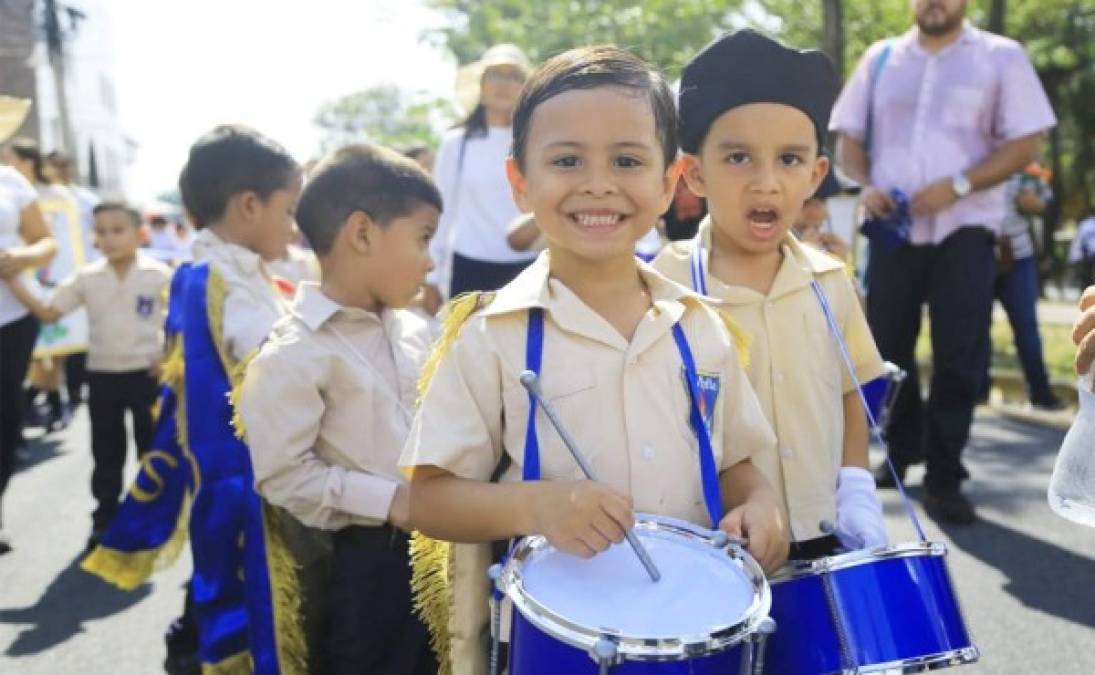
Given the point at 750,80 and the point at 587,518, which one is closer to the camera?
the point at 587,518

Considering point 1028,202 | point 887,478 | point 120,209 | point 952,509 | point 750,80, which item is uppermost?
point 750,80

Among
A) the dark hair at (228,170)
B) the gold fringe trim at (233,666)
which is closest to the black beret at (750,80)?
the dark hair at (228,170)

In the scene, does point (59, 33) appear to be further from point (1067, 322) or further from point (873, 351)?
point (1067, 322)

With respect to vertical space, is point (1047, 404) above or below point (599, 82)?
below

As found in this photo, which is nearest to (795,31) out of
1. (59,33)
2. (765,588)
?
(59,33)

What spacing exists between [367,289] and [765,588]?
1390 millimetres

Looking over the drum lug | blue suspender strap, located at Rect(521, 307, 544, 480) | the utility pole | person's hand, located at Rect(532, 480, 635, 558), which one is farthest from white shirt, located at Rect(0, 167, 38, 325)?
the drum lug

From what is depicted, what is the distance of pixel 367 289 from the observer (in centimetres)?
258

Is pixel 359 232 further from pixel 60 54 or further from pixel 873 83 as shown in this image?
pixel 60 54

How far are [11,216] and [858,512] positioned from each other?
415 centimetres

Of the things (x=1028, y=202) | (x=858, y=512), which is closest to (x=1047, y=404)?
(x=1028, y=202)

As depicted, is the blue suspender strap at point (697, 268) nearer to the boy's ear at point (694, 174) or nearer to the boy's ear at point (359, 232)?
the boy's ear at point (694, 174)

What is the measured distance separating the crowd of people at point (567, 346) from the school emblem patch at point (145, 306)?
0.87 meters

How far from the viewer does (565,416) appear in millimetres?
1713
